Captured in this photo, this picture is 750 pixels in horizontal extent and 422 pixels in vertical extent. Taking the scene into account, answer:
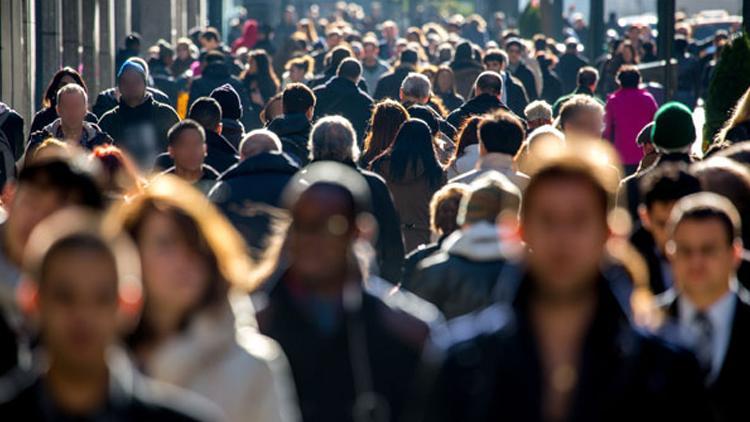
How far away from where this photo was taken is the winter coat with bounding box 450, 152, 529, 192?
11.0m

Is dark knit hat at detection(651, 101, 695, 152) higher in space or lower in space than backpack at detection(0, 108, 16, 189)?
higher

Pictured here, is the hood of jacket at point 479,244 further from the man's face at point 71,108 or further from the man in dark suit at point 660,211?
the man's face at point 71,108

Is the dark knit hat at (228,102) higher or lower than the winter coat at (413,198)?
higher

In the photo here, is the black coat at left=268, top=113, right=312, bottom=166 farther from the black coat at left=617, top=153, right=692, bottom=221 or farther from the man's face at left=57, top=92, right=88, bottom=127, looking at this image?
the black coat at left=617, top=153, right=692, bottom=221

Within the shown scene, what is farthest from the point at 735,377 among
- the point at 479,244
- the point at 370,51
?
the point at 370,51

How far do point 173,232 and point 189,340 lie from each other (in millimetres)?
278

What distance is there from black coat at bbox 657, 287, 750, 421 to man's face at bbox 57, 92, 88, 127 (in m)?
7.75

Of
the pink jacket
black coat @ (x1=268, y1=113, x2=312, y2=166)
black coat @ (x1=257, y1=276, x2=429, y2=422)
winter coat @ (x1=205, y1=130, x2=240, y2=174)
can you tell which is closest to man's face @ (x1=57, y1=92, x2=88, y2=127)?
winter coat @ (x1=205, y1=130, x2=240, y2=174)

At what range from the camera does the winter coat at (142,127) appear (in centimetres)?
1499

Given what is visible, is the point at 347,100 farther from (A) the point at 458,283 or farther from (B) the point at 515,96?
(A) the point at 458,283

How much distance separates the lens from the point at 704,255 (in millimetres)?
6191

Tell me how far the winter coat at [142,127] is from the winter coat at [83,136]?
109 cm

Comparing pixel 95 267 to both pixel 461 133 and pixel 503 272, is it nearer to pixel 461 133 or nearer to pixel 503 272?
pixel 503 272

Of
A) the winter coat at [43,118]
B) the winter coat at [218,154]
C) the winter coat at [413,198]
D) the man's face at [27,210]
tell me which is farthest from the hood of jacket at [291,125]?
the man's face at [27,210]
